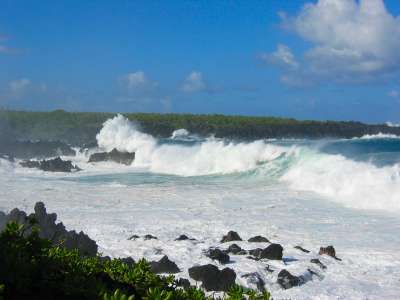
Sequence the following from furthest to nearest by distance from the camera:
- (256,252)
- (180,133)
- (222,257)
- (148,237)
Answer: (180,133) → (148,237) → (256,252) → (222,257)

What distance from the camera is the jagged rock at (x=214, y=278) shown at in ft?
28.6

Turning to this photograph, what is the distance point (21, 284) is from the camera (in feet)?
12.5

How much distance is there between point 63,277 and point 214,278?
4.89m

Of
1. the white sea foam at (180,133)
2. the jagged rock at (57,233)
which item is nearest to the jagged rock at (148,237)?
the jagged rock at (57,233)

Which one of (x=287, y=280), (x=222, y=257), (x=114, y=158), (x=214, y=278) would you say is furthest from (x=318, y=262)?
(x=114, y=158)

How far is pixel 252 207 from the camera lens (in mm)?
18062

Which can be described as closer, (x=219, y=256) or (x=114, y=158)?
(x=219, y=256)

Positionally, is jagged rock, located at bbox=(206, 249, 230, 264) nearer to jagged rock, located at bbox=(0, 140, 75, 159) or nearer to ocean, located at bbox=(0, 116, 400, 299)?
ocean, located at bbox=(0, 116, 400, 299)

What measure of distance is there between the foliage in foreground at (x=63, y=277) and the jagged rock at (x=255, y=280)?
15.7 feet

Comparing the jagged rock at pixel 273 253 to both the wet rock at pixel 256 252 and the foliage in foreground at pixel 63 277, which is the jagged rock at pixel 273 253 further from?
the foliage in foreground at pixel 63 277

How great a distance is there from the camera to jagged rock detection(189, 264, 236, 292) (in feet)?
28.6

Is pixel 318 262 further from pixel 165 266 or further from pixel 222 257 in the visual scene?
pixel 165 266

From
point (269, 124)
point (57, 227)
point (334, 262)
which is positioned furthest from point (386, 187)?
point (269, 124)

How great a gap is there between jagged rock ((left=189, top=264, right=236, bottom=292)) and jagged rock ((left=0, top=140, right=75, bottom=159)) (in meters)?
36.4
